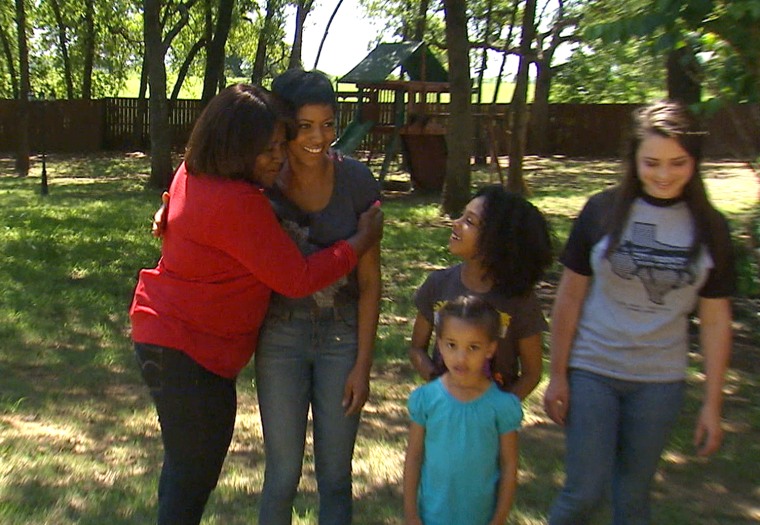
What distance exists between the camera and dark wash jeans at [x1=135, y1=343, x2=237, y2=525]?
2699 millimetres

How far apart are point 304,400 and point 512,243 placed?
0.78 m

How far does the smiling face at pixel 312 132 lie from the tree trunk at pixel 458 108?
31.1 feet

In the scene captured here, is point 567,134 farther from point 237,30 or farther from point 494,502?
point 494,502

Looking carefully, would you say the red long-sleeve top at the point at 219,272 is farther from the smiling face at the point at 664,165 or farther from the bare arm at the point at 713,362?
the bare arm at the point at 713,362

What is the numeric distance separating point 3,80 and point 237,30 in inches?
359

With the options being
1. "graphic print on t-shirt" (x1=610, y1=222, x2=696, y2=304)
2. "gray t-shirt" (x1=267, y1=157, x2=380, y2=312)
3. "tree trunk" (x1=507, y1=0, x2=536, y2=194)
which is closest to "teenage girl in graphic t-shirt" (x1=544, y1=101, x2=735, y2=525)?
"graphic print on t-shirt" (x1=610, y1=222, x2=696, y2=304)

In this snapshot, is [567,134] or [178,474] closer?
[178,474]

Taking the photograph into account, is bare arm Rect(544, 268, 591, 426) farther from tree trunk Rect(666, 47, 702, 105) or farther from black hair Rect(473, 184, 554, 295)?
tree trunk Rect(666, 47, 702, 105)

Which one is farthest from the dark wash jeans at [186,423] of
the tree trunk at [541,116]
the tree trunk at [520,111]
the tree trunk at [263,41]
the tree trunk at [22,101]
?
the tree trunk at [541,116]

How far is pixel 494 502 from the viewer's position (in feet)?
9.11

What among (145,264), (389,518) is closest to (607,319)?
(389,518)

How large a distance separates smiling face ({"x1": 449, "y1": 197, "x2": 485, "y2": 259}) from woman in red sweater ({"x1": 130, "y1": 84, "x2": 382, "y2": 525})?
0.88 ft

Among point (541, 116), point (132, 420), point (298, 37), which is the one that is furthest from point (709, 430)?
point (541, 116)

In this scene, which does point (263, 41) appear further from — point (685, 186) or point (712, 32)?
point (685, 186)
